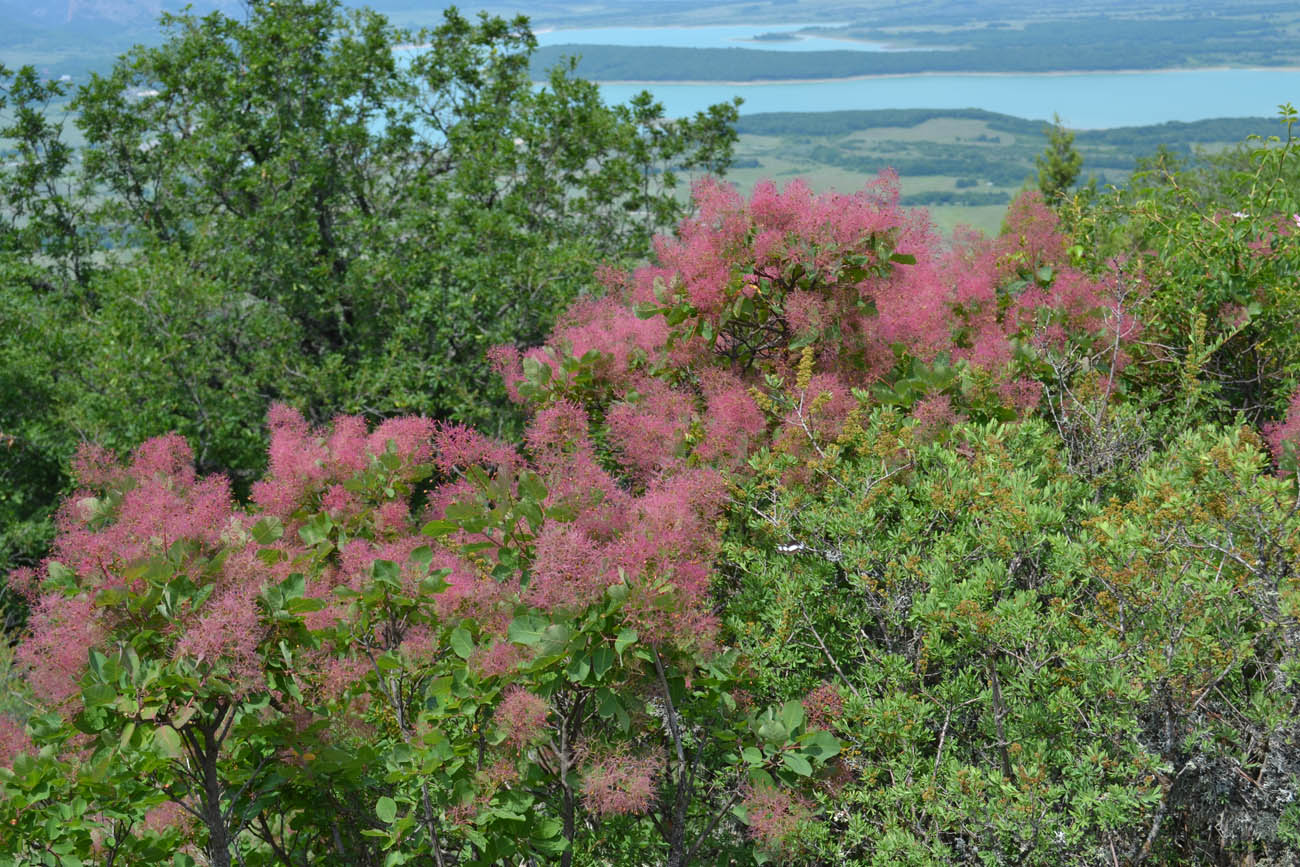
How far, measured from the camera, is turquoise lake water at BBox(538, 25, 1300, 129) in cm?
12200

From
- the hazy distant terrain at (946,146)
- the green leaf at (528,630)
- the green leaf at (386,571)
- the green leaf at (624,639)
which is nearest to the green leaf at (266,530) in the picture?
the green leaf at (386,571)

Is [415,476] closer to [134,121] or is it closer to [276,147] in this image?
[276,147]

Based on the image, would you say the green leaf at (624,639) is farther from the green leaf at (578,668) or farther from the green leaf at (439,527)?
the green leaf at (439,527)

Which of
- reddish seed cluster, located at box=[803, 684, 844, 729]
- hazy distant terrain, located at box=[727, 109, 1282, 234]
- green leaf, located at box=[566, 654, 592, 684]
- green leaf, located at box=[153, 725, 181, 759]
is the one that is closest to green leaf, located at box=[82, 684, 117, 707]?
green leaf, located at box=[153, 725, 181, 759]

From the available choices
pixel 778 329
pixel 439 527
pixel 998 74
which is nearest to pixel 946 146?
pixel 998 74

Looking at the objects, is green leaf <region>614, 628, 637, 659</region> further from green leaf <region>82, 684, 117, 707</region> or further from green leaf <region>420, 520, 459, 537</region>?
green leaf <region>82, 684, 117, 707</region>

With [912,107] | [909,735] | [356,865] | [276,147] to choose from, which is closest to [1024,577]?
[909,735]

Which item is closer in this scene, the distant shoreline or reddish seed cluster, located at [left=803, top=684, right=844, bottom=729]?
reddish seed cluster, located at [left=803, top=684, right=844, bottom=729]

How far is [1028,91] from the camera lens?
151m

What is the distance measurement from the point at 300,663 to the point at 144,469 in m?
1.32

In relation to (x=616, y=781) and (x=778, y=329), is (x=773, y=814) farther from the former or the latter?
(x=778, y=329)

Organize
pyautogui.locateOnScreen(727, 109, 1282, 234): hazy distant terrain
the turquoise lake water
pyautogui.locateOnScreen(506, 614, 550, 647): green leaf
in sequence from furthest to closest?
1. the turquoise lake water
2. pyautogui.locateOnScreen(727, 109, 1282, 234): hazy distant terrain
3. pyautogui.locateOnScreen(506, 614, 550, 647): green leaf

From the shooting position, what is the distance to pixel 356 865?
3523 mm

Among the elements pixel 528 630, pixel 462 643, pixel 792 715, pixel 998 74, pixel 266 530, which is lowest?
pixel 792 715
